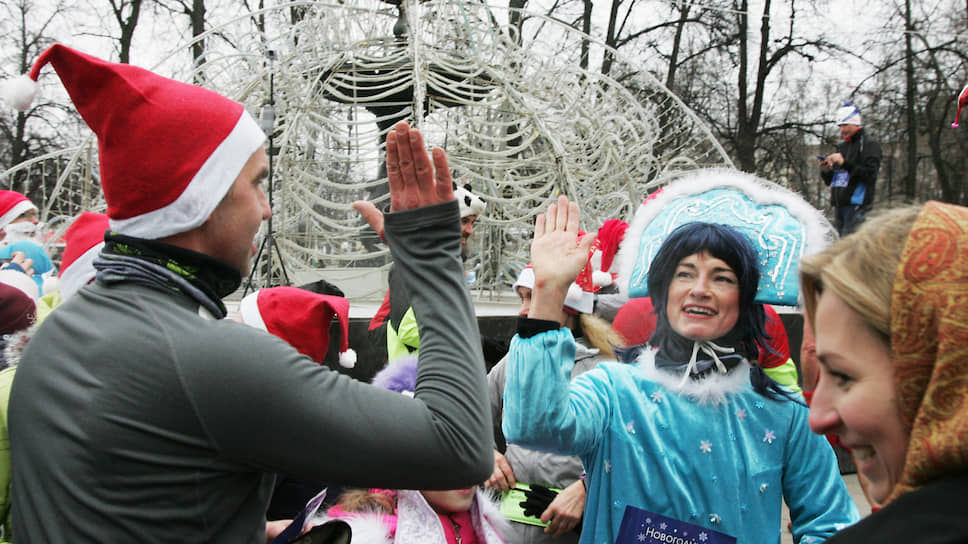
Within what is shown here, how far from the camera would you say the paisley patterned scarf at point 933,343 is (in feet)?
2.40

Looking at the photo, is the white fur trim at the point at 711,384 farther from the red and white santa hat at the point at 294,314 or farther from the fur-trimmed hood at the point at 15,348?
the fur-trimmed hood at the point at 15,348

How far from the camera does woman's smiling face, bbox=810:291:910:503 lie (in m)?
0.84

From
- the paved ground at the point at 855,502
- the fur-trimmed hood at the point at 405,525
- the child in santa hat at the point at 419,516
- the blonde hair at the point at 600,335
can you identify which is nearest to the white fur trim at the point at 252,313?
the child in santa hat at the point at 419,516

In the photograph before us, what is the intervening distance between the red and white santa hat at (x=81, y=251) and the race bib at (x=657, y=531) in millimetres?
1735

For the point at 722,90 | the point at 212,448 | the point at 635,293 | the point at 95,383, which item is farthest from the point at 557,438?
the point at 722,90

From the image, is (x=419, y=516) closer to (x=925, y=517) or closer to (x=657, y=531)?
(x=657, y=531)

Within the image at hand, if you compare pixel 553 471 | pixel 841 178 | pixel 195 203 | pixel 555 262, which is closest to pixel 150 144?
pixel 195 203

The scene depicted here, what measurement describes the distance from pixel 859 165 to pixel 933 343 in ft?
22.8

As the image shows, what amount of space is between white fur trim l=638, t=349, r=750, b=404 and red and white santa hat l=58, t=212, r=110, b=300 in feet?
5.72

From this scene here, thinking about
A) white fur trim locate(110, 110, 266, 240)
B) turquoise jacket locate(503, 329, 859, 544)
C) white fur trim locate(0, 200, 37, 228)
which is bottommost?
→ turquoise jacket locate(503, 329, 859, 544)

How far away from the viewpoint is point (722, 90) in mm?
14352

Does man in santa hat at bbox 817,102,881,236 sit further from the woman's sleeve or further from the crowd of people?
the crowd of people

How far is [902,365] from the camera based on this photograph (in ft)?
2.63

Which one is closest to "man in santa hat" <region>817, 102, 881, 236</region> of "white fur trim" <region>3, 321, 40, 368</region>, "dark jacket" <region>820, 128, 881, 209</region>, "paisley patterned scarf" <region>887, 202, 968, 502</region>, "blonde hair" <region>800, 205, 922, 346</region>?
"dark jacket" <region>820, 128, 881, 209</region>
